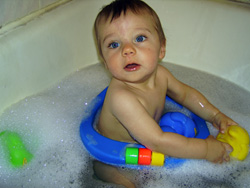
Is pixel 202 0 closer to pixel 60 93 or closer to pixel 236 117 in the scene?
pixel 236 117

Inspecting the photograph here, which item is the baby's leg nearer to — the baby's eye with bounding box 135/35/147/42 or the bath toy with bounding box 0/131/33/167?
the bath toy with bounding box 0/131/33/167

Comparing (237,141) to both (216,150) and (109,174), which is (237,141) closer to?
(216,150)

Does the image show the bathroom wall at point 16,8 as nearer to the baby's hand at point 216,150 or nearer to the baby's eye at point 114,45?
the baby's eye at point 114,45

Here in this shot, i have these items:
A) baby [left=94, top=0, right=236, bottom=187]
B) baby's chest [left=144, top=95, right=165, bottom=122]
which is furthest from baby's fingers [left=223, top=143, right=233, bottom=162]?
baby's chest [left=144, top=95, right=165, bottom=122]

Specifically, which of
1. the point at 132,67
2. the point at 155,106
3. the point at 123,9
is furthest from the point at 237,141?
the point at 123,9

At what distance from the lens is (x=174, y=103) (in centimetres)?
125

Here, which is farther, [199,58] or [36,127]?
[199,58]

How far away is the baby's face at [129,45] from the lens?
91cm

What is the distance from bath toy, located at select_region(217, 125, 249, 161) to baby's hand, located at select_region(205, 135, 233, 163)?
0.07 ft

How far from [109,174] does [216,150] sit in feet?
1.15

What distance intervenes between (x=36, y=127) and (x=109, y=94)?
0.33 metres

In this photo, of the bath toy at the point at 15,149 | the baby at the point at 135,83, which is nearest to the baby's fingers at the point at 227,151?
the baby at the point at 135,83

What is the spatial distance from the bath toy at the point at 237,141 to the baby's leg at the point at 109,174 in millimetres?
345

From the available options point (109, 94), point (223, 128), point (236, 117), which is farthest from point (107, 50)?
point (236, 117)
